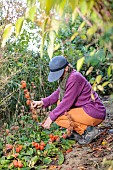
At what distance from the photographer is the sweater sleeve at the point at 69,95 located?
4.02 metres

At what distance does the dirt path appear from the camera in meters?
3.73

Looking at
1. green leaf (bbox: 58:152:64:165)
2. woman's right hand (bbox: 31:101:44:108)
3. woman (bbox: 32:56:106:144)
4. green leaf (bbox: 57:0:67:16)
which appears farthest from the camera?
woman's right hand (bbox: 31:101:44:108)

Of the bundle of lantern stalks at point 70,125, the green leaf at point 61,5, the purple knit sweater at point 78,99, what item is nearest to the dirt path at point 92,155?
the bundle of lantern stalks at point 70,125

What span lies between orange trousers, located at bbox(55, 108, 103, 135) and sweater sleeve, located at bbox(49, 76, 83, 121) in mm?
191

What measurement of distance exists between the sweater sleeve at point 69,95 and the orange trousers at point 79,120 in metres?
0.19

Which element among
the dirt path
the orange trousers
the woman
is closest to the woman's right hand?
the woman

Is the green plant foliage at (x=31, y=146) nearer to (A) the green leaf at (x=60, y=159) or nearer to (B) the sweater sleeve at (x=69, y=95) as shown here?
(A) the green leaf at (x=60, y=159)

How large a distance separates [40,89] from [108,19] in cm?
409

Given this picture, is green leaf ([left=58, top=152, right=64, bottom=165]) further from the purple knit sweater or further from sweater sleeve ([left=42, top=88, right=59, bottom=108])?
sweater sleeve ([left=42, top=88, right=59, bottom=108])

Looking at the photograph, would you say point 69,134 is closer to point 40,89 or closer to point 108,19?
point 40,89

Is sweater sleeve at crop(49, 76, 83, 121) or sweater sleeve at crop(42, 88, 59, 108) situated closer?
sweater sleeve at crop(49, 76, 83, 121)

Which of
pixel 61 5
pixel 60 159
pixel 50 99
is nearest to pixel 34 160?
pixel 60 159

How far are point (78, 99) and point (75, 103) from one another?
0.07m

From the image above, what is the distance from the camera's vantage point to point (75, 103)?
13.9 ft
